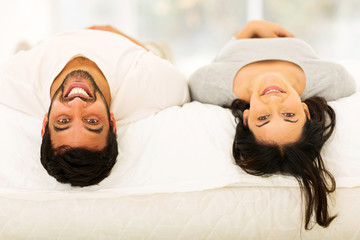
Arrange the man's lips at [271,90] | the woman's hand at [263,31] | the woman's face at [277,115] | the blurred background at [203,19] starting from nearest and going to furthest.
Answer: the woman's face at [277,115] < the man's lips at [271,90] < the woman's hand at [263,31] < the blurred background at [203,19]

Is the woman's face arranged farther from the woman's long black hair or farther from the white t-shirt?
the white t-shirt

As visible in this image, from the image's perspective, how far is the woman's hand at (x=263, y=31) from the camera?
2078 mm

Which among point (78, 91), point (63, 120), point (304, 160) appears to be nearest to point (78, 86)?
point (78, 91)

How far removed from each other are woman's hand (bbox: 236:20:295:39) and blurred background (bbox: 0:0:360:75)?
2.08m

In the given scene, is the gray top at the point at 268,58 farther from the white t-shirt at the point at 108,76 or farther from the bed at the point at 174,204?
the bed at the point at 174,204

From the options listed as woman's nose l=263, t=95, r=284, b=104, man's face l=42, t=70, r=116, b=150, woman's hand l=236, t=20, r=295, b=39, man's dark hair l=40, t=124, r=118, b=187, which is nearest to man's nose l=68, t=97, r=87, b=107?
man's face l=42, t=70, r=116, b=150

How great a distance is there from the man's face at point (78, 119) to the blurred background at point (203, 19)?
9.59 ft

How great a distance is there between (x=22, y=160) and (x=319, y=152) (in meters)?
0.97

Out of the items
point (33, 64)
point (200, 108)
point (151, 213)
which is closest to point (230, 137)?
point (200, 108)

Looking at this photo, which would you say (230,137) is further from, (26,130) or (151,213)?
(26,130)

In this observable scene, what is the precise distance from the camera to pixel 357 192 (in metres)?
1.21

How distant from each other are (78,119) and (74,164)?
14cm

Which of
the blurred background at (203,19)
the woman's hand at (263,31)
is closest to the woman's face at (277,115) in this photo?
the woman's hand at (263,31)

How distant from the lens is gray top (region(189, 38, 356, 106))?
162 cm
